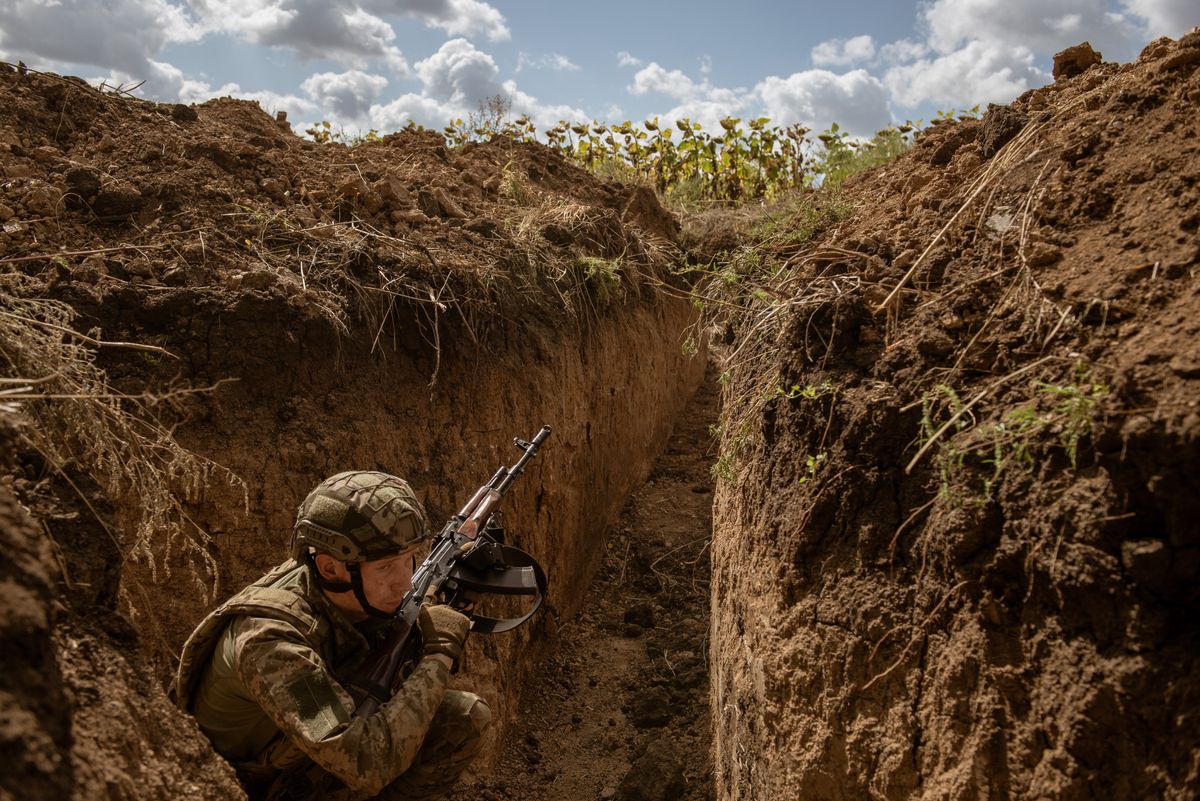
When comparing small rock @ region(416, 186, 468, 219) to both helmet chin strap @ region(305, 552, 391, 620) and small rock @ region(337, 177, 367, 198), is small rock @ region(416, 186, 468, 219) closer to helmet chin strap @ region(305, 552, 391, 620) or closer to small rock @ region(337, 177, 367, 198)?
small rock @ region(337, 177, 367, 198)

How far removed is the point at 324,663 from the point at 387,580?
367 mm

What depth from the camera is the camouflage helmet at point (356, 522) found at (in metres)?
3.22

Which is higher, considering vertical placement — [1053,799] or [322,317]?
[322,317]

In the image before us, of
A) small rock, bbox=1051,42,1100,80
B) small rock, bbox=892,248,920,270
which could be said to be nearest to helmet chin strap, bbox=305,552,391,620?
small rock, bbox=892,248,920,270

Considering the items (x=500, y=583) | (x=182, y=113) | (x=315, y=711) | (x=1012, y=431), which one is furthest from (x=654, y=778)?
(x=182, y=113)

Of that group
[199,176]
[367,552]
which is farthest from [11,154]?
[367,552]

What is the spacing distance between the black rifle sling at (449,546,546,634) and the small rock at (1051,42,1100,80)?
361 cm

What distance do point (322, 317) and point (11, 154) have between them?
1.95 m

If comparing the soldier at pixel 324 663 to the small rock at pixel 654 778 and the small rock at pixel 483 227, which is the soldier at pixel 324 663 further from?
the small rock at pixel 483 227

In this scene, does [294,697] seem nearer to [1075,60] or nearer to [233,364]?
[233,364]

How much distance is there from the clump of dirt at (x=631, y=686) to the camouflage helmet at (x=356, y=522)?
2065 mm

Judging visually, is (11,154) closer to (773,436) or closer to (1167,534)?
(773,436)

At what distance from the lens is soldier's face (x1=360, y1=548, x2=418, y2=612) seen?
10.8ft

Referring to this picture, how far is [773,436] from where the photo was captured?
3.65m
